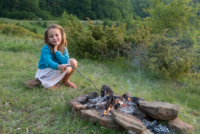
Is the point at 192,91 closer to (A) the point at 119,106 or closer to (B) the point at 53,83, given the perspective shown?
(A) the point at 119,106

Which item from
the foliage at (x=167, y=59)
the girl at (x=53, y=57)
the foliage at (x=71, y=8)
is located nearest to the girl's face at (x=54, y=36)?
the girl at (x=53, y=57)

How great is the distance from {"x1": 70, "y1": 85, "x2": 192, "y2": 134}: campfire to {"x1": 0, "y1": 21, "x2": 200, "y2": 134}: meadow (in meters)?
0.13

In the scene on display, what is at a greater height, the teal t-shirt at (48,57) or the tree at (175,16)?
the tree at (175,16)

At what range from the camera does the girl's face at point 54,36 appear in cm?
313

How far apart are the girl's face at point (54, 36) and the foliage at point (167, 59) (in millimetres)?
2616

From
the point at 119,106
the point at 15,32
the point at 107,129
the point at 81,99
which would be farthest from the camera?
the point at 15,32

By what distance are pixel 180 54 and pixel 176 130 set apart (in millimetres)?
2925

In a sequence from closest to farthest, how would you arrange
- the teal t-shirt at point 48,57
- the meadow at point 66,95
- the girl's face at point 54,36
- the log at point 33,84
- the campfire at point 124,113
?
the campfire at point 124,113
the meadow at point 66,95
the teal t-shirt at point 48,57
the girl's face at point 54,36
the log at point 33,84

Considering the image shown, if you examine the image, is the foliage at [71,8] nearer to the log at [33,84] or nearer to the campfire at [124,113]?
the log at [33,84]

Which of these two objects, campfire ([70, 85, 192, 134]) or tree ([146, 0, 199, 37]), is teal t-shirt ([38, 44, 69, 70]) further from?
tree ([146, 0, 199, 37])

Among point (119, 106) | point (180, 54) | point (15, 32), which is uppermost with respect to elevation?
point (15, 32)

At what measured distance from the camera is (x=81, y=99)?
2719mm

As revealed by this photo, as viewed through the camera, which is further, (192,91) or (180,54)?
(180,54)

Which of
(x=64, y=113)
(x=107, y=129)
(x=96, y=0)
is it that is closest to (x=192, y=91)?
(x=107, y=129)
